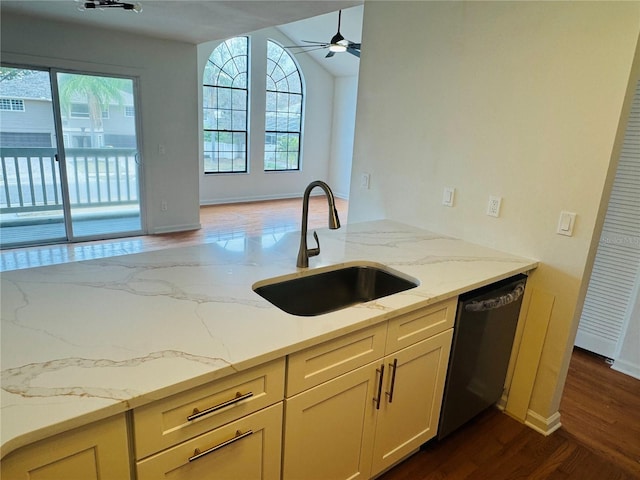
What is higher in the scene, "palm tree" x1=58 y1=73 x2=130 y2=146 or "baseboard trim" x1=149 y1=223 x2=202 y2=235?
"palm tree" x1=58 y1=73 x2=130 y2=146

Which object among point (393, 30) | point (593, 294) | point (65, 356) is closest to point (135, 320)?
point (65, 356)

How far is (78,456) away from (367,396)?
96 cm

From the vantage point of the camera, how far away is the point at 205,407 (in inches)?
42.1

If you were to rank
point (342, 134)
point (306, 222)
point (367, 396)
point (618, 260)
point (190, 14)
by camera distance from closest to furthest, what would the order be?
point (367, 396) < point (306, 222) < point (618, 260) < point (190, 14) < point (342, 134)

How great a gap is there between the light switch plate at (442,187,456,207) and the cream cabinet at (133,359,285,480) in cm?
164

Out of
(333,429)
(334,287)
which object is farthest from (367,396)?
(334,287)

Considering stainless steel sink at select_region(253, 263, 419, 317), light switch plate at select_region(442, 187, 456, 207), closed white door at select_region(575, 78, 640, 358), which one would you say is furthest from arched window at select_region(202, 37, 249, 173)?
closed white door at select_region(575, 78, 640, 358)

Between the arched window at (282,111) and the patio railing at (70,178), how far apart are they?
138 inches

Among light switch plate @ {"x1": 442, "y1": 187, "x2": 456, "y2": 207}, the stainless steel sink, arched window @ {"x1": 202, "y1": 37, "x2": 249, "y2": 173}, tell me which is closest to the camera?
the stainless steel sink

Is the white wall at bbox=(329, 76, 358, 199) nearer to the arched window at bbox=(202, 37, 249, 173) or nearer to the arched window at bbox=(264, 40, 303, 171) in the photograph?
the arched window at bbox=(264, 40, 303, 171)

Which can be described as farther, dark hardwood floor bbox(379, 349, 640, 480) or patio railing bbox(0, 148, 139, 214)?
patio railing bbox(0, 148, 139, 214)

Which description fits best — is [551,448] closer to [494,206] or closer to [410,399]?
[410,399]

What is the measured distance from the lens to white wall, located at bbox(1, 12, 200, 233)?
4.14 metres

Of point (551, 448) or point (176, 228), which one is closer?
point (551, 448)
